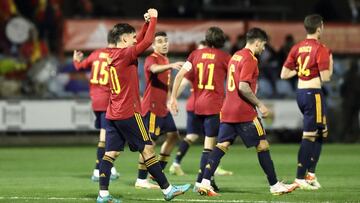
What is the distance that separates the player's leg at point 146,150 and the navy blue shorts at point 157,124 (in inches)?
143

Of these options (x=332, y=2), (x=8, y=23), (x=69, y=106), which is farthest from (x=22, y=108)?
(x=332, y=2)

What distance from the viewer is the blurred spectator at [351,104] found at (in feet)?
99.9

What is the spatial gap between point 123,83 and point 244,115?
198cm

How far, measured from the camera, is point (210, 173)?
1546cm

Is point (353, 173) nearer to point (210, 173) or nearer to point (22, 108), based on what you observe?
point (210, 173)

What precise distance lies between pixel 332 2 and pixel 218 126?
788 inches

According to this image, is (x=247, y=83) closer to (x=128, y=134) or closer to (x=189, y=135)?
(x=128, y=134)

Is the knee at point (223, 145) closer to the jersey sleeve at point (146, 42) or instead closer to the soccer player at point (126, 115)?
the soccer player at point (126, 115)

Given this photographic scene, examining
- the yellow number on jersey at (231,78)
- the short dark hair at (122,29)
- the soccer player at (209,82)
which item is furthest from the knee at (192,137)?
the short dark hair at (122,29)

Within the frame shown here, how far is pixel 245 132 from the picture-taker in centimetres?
1528

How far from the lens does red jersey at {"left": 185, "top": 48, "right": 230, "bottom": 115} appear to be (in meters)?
16.7

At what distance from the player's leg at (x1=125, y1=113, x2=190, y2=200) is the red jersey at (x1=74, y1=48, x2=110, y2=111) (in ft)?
14.3

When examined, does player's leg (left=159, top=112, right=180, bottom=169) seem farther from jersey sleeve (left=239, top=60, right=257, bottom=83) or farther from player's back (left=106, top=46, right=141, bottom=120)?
player's back (left=106, top=46, right=141, bottom=120)

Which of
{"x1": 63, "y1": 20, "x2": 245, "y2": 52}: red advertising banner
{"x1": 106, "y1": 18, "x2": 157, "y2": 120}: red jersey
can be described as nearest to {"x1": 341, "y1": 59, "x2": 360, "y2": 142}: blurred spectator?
{"x1": 63, "y1": 20, "x2": 245, "y2": 52}: red advertising banner
